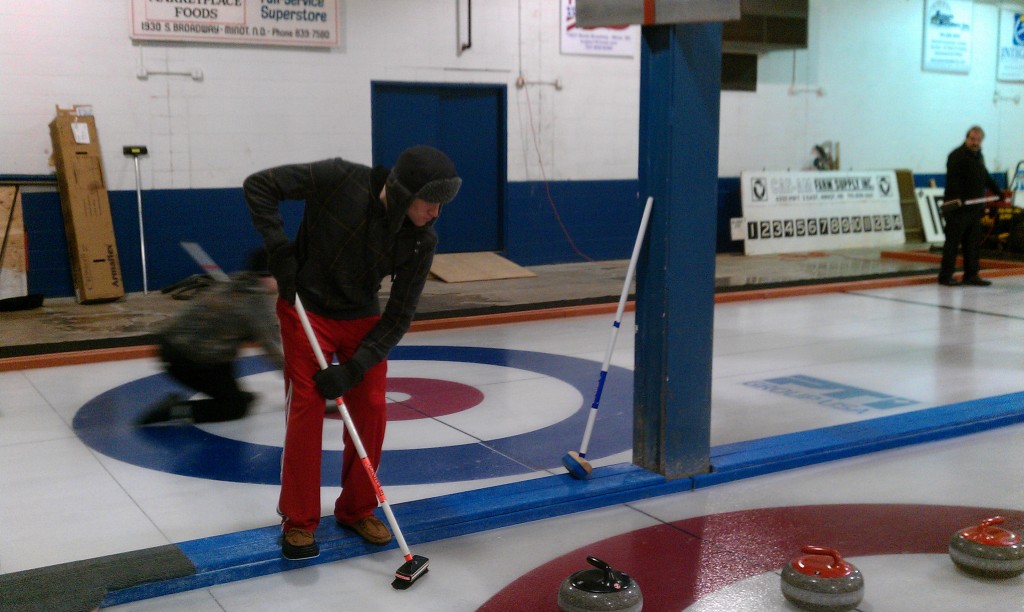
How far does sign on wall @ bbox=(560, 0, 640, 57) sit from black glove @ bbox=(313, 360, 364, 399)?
10008 mm

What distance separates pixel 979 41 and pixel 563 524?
1670 centimetres

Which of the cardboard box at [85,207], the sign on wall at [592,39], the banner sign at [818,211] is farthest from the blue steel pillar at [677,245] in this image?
the banner sign at [818,211]

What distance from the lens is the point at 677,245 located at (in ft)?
14.9

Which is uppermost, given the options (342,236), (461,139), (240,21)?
(240,21)

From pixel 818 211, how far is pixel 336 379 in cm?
1298

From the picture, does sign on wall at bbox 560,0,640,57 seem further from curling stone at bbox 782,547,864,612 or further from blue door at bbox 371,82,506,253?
curling stone at bbox 782,547,864,612

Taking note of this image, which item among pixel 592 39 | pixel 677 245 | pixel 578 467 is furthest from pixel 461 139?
pixel 578 467

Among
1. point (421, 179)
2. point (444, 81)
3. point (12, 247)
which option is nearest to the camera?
point (421, 179)

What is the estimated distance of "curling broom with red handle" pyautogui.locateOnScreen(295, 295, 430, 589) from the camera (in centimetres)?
351

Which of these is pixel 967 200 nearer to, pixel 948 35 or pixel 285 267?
pixel 948 35

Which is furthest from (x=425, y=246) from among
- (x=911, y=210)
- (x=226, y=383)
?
(x=911, y=210)

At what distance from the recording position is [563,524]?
14.0ft

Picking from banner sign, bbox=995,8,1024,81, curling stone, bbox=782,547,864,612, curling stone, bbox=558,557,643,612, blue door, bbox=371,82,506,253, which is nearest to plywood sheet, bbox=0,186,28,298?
blue door, bbox=371,82,506,253

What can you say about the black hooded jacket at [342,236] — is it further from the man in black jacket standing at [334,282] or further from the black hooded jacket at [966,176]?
the black hooded jacket at [966,176]
